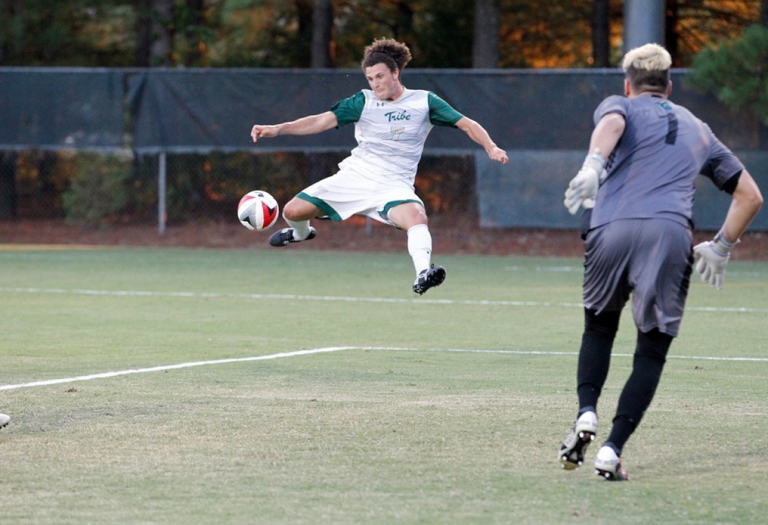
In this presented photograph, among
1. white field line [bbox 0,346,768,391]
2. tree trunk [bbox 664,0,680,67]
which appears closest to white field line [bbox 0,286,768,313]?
white field line [bbox 0,346,768,391]

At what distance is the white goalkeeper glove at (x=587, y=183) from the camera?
4.95 metres

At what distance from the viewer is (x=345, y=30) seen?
101ft

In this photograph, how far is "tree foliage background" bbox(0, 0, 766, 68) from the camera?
28.9 meters

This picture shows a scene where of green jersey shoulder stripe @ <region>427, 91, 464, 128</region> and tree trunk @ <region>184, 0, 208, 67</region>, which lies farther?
tree trunk @ <region>184, 0, 208, 67</region>

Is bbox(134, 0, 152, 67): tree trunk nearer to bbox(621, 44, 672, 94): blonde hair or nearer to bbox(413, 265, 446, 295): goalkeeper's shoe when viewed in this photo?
bbox(413, 265, 446, 295): goalkeeper's shoe

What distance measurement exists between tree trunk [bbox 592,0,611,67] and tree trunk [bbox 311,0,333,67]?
18.6ft

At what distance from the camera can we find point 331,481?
5184 millimetres

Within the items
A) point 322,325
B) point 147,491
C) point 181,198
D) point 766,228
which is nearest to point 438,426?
point 147,491

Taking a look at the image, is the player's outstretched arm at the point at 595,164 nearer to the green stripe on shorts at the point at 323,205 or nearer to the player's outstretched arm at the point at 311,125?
the player's outstretched arm at the point at 311,125

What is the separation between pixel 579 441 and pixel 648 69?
5.11 ft

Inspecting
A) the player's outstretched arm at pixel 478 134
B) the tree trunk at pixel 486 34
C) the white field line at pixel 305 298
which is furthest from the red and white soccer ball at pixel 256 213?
the tree trunk at pixel 486 34

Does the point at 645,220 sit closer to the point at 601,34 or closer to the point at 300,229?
the point at 300,229

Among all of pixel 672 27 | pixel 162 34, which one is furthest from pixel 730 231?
pixel 162 34

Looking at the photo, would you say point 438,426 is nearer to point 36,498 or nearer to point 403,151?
point 36,498
